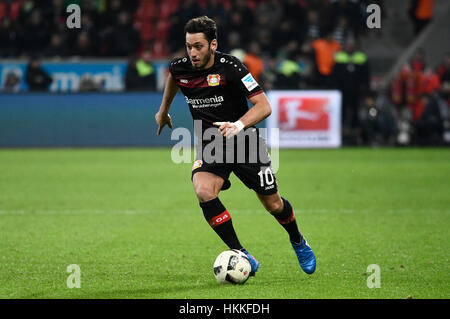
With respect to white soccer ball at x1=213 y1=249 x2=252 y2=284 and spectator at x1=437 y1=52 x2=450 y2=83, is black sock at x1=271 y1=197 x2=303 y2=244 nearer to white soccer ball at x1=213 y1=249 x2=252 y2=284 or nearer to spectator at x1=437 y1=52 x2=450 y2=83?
white soccer ball at x1=213 y1=249 x2=252 y2=284

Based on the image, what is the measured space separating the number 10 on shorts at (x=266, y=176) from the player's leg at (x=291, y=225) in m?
0.12

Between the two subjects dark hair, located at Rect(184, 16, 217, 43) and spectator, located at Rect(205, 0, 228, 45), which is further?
spectator, located at Rect(205, 0, 228, 45)

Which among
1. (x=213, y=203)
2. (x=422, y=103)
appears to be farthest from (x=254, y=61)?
(x=213, y=203)

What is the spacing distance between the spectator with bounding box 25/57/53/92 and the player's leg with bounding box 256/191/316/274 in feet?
45.1

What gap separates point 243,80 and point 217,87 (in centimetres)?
21

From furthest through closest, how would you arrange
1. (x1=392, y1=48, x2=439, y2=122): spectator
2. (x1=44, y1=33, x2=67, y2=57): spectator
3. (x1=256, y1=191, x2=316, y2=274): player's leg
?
(x1=44, y1=33, x2=67, y2=57): spectator < (x1=392, y1=48, x2=439, y2=122): spectator < (x1=256, y1=191, x2=316, y2=274): player's leg

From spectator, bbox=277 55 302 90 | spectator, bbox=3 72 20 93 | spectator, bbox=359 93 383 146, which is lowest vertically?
spectator, bbox=359 93 383 146

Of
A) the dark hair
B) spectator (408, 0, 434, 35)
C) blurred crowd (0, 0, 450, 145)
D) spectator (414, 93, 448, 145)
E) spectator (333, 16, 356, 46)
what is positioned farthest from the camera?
spectator (408, 0, 434, 35)

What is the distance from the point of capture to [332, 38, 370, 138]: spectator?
1805 cm

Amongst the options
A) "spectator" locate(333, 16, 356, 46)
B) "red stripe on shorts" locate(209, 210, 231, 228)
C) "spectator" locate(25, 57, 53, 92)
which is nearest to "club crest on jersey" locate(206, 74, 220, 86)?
"red stripe on shorts" locate(209, 210, 231, 228)

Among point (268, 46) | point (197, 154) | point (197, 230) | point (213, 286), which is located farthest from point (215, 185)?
point (268, 46)

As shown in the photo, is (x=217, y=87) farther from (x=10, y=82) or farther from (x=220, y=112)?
(x=10, y=82)

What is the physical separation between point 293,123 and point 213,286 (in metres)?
12.0
